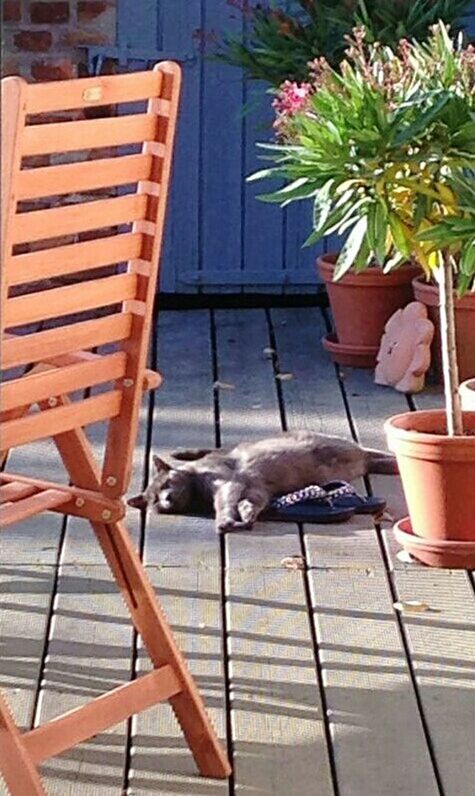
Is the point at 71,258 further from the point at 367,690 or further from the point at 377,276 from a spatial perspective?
the point at 377,276

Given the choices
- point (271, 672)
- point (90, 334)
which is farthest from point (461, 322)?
point (90, 334)

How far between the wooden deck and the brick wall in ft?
6.62

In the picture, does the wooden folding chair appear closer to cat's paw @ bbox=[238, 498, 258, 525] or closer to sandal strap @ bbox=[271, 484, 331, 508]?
cat's paw @ bbox=[238, 498, 258, 525]

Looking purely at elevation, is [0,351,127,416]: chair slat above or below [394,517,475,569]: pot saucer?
above

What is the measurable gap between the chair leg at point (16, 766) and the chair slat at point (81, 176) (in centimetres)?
74

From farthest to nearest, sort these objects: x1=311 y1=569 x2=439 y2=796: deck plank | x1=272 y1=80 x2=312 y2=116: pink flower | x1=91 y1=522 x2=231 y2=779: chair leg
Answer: x1=272 y1=80 x2=312 y2=116: pink flower < x1=311 y1=569 x2=439 y2=796: deck plank < x1=91 y1=522 x2=231 y2=779: chair leg

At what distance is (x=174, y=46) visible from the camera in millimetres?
6363

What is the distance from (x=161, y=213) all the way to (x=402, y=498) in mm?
2008

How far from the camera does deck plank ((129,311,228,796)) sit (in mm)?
2799

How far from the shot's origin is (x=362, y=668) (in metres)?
3.21

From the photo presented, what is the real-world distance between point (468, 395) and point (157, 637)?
1.75 metres

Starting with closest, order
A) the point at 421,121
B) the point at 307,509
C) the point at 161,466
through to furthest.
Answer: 1. the point at 421,121
2. the point at 307,509
3. the point at 161,466

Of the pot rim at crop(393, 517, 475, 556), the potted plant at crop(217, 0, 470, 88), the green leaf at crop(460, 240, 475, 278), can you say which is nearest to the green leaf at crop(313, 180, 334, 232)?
the green leaf at crop(460, 240, 475, 278)

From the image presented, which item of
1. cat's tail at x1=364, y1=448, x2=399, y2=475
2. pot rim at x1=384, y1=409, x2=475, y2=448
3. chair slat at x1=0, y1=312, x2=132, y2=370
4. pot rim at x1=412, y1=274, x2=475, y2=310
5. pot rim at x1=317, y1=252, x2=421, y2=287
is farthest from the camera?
pot rim at x1=317, y1=252, x2=421, y2=287
